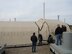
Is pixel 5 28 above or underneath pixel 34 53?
above

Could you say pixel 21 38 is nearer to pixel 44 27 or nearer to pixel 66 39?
pixel 44 27

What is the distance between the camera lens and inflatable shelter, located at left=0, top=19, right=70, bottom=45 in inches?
1289

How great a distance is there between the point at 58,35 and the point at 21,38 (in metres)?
15.2

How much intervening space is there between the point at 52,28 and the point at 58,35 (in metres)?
16.5

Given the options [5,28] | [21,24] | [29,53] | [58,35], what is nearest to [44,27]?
[21,24]

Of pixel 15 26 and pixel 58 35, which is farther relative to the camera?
pixel 15 26

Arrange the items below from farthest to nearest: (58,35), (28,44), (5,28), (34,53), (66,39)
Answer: (5,28) → (28,44) → (34,53) → (58,35) → (66,39)

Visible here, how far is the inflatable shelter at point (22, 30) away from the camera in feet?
107

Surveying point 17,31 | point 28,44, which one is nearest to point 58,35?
point 28,44

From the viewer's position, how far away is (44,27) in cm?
3469

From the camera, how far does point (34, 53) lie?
70.6 feet

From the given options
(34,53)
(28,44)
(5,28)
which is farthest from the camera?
(5,28)

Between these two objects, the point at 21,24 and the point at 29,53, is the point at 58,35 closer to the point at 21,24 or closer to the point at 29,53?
the point at 29,53

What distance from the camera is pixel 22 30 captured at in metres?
33.9
